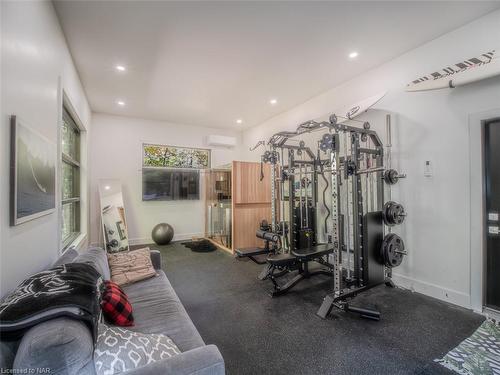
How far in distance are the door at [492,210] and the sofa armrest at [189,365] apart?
3.01 metres

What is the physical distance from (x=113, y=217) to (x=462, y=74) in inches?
238

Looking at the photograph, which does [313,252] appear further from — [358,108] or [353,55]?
[353,55]

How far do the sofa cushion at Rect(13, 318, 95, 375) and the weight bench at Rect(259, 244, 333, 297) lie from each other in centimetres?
234

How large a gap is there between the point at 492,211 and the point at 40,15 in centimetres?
454

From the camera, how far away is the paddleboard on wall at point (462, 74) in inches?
90.4

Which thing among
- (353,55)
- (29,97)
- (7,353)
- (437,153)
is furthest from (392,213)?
(29,97)

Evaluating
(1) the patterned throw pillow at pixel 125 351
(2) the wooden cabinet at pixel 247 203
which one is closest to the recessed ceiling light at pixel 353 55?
(2) the wooden cabinet at pixel 247 203

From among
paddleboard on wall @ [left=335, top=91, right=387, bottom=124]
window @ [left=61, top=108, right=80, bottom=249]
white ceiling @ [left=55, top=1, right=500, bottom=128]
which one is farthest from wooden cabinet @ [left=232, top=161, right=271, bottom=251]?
window @ [left=61, top=108, right=80, bottom=249]

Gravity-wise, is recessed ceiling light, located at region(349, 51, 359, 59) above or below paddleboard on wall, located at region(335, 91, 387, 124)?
above

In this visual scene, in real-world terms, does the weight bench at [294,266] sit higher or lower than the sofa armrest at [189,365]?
lower

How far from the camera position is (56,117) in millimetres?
2291

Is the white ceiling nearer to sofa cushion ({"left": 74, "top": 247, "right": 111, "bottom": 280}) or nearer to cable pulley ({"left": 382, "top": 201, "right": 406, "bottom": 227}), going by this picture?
cable pulley ({"left": 382, "top": 201, "right": 406, "bottom": 227})

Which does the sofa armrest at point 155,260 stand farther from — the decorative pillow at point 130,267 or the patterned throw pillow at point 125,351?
the patterned throw pillow at point 125,351

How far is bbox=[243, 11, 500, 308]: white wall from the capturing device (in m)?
2.57
